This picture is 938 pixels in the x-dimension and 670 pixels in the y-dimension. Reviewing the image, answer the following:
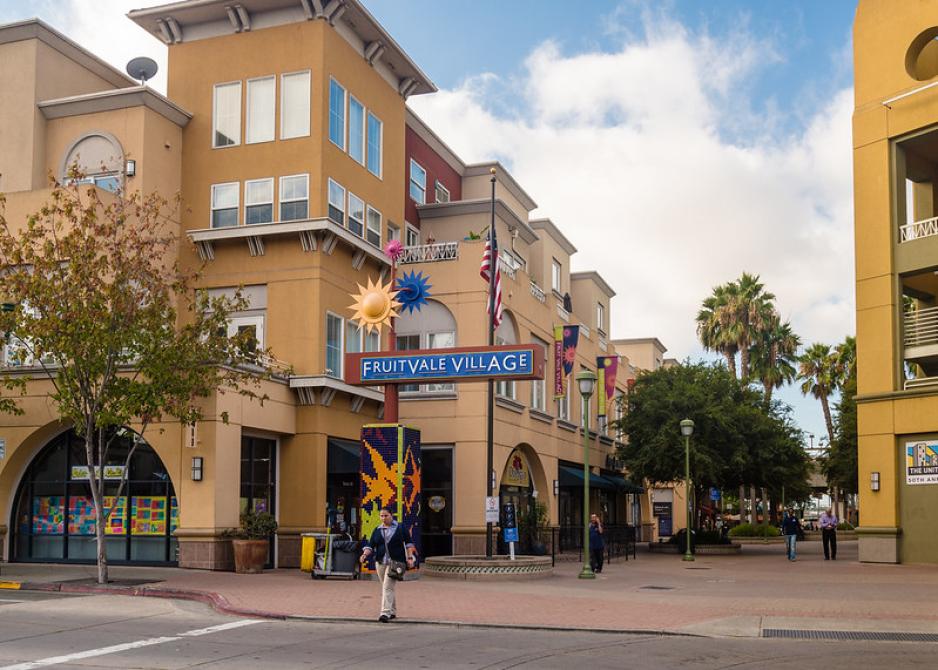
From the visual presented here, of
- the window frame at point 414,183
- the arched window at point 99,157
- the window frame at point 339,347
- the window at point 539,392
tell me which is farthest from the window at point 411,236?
the arched window at point 99,157

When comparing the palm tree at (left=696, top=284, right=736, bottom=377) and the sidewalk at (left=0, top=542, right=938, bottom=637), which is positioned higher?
the palm tree at (left=696, top=284, right=736, bottom=377)

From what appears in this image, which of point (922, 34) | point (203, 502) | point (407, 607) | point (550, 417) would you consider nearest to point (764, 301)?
point (550, 417)

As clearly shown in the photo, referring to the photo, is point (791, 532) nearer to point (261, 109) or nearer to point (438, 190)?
point (438, 190)

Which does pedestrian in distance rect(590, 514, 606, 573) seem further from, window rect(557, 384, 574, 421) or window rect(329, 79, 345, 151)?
window rect(329, 79, 345, 151)

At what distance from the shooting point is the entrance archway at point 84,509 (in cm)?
2678

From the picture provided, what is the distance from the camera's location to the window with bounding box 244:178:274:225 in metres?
31.0

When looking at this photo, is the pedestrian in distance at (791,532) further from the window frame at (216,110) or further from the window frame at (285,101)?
the window frame at (216,110)

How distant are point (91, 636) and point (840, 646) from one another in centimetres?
1011

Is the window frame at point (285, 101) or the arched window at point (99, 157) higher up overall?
the window frame at point (285, 101)

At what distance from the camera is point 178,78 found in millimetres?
32344

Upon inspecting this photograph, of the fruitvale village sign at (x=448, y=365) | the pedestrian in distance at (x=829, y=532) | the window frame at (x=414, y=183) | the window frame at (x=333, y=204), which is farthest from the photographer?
the window frame at (x=414, y=183)

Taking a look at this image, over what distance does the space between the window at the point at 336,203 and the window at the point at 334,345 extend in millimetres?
2873

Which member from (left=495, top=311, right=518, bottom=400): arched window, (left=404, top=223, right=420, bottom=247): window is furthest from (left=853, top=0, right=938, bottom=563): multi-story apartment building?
(left=404, top=223, right=420, bottom=247): window

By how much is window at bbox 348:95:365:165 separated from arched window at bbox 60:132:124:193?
22.2 ft
